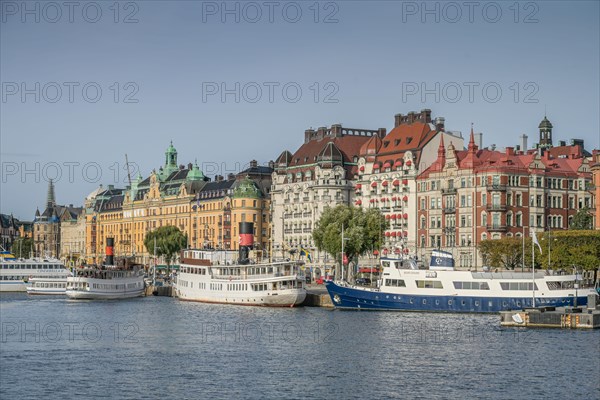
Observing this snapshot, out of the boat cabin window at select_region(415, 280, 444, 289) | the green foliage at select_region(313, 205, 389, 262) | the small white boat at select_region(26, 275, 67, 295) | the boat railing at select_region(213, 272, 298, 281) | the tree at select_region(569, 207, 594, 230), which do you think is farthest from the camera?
the small white boat at select_region(26, 275, 67, 295)

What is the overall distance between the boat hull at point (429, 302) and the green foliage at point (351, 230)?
33517 mm

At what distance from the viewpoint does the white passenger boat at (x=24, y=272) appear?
7446 inches

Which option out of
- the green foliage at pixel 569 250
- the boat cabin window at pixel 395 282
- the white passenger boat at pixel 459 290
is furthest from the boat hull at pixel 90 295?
the green foliage at pixel 569 250

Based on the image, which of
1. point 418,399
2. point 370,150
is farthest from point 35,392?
point 370,150

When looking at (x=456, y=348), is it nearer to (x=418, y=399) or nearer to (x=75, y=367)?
(x=418, y=399)

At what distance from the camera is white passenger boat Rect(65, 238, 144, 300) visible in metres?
160

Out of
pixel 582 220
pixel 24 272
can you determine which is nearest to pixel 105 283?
pixel 24 272

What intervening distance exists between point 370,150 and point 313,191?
54.2 ft

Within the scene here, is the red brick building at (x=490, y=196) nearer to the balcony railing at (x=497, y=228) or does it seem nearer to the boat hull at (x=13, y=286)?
the balcony railing at (x=497, y=228)

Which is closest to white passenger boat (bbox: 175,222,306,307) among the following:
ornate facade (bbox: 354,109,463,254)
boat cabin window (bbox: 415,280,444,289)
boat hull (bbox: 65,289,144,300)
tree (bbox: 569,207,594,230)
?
boat hull (bbox: 65,289,144,300)

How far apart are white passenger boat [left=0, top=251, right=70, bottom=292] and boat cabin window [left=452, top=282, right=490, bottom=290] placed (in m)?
92.0

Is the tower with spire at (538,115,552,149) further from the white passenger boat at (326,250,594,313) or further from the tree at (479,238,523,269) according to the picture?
the white passenger boat at (326,250,594,313)

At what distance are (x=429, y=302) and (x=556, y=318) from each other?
20137 millimetres

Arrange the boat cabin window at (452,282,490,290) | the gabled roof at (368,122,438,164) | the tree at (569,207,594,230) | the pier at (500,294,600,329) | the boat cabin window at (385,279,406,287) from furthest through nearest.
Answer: the gabled roof at (368,122,438,164) < the tree at (569,207,594,230) < the boat cabin window at (385,279,406,287) < the boat cabin window at (452,282,490,290) < the pier at (500,294,600,329)
